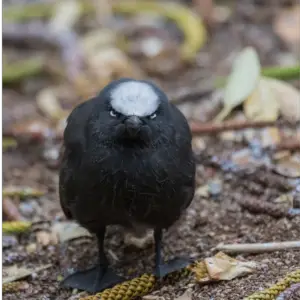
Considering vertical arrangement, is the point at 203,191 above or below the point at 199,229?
above

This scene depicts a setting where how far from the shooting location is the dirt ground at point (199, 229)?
104 inches

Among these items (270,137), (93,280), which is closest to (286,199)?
(270,137)

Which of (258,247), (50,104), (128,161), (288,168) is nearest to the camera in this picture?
(128,161)

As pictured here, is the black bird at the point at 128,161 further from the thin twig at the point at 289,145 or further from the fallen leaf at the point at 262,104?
the fallen leaf at the point at 262,104

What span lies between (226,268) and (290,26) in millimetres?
2966

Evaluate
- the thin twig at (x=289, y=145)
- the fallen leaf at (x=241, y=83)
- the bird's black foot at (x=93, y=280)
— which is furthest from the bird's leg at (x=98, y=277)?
the fallen leaf at (x=241, y=83)

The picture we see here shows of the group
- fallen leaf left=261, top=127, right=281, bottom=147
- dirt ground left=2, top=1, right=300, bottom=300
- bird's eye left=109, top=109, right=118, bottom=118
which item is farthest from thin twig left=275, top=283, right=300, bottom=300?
fallen leaf left=261, top=127, right=281, bottom=147

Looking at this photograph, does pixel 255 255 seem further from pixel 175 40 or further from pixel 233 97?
pixel 175 40

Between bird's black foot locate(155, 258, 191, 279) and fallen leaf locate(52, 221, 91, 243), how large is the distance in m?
0.50

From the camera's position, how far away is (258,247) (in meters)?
2.73

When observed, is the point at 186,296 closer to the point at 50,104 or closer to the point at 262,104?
the point at 262,104

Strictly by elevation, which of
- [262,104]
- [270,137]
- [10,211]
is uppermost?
[262,104]

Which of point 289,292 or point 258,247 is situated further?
point 258,247

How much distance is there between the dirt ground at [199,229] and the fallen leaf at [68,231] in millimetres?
31
